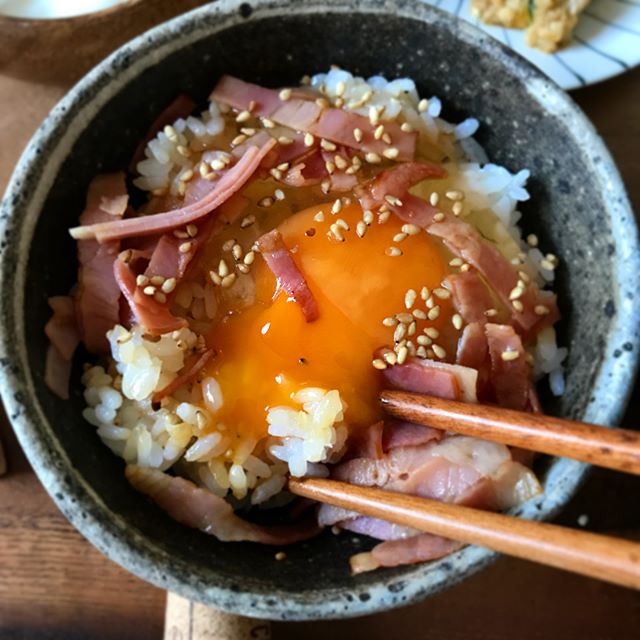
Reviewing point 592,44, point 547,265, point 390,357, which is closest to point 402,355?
point 390,357

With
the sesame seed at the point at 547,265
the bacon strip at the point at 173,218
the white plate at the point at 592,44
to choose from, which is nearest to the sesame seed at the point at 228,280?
the bacon strip at the point at 173,218

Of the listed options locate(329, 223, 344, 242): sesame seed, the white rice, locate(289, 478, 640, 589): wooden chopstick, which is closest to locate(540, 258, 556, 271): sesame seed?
the white rice

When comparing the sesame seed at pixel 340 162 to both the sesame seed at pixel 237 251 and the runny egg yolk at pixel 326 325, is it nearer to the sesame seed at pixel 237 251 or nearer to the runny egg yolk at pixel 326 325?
the runny egg yolk at pixel 326 325

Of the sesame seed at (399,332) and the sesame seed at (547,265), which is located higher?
the sesame seed at (547,265)

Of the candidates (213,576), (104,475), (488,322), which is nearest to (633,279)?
(488,322)

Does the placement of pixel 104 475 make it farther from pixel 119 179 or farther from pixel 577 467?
pixel 577 467

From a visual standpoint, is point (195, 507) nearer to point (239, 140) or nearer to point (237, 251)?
point (237, 251)
